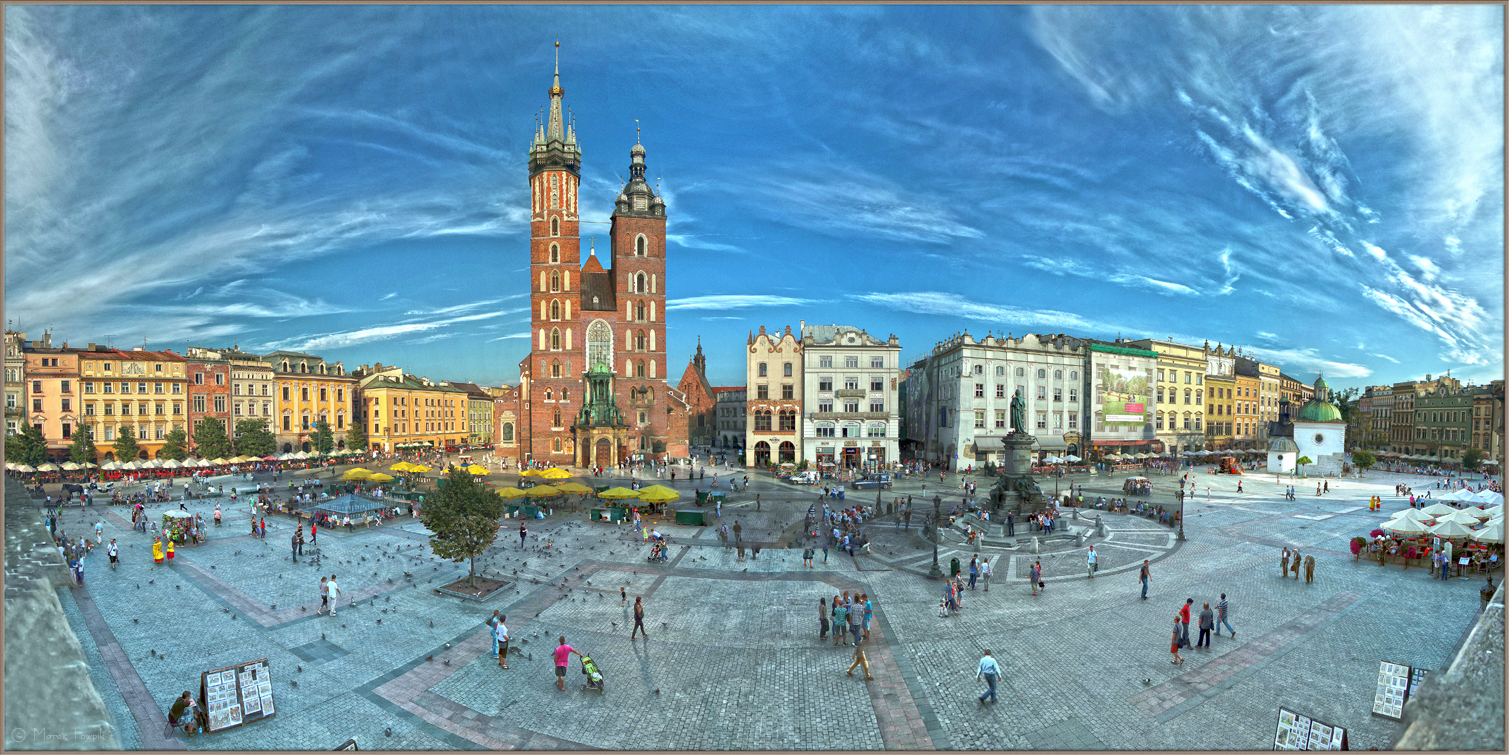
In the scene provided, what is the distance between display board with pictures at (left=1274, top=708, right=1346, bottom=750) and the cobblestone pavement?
1371 mm

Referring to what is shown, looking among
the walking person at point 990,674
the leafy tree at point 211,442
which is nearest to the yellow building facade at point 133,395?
the leafy tree at point 211,442

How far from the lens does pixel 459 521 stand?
18.6m

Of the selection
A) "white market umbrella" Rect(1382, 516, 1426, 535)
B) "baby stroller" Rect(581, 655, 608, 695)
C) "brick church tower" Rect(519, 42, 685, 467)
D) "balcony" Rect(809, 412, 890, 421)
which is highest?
"brick church tower" Rect(519, 42, 685, 467)

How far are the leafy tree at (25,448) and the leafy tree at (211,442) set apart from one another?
8.76 m

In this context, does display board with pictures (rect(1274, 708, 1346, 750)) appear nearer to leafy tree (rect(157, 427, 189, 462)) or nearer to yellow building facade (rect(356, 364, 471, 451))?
leafy tree (rect(157, 427, 189, 462))

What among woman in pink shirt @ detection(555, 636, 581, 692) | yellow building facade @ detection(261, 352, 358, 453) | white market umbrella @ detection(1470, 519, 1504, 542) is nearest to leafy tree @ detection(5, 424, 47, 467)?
yellow building facade @ detection(261, 352, 358, 453)

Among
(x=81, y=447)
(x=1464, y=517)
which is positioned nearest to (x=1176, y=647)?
(x=1464, y=517)

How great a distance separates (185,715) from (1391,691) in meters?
20.5

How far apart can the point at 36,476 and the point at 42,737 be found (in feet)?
196

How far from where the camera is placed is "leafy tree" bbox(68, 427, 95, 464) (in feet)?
163

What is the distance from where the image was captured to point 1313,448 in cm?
5462

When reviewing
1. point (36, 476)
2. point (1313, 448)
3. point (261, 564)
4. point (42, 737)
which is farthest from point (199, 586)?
point (1313, 448)

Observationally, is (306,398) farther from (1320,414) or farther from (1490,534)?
(1320,414)

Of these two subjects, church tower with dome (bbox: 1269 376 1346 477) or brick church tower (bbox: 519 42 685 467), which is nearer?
church tower with dome (bbox: 1269 376 1346 477)
